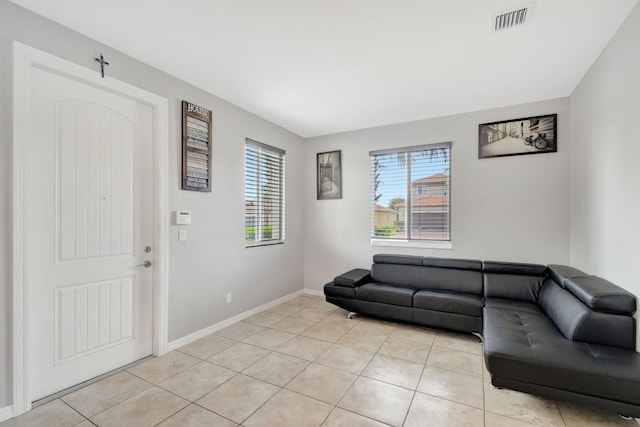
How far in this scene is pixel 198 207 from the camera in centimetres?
317

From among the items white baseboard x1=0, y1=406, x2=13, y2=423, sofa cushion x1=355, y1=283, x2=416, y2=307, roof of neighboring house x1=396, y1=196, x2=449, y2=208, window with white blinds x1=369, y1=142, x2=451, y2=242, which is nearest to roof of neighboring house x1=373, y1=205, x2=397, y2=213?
window with white blinds x1=369, y1=142, x2=451, y2=242

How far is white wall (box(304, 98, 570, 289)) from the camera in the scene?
3441mm

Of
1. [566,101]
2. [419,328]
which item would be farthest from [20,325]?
[566,101]

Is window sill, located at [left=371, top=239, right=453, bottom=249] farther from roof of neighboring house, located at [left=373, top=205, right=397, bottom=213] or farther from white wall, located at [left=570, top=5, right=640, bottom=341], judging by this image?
white wall, located at [left=570, top=5, right=640, bottom=341]

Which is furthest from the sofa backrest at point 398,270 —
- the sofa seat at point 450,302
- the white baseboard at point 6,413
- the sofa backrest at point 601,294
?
the white baseboard at point 6,413

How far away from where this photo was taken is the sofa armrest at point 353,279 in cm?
382

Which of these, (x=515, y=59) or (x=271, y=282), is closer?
(x=515, y=59)

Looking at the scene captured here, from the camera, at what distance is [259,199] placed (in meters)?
4.16

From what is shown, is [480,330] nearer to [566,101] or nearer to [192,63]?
[566,101]

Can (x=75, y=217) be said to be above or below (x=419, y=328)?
above

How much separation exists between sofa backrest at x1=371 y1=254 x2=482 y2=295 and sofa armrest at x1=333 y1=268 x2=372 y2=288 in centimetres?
12

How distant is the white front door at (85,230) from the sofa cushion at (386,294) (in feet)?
7.91

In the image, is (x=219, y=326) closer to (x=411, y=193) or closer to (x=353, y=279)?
(x=353, y=279)

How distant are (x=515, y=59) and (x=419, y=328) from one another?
118 inches
